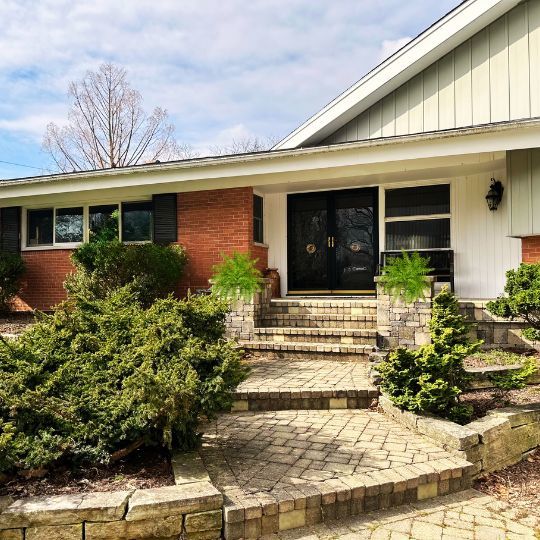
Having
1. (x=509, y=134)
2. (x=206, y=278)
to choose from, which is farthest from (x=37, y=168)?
(x=509, y=134)

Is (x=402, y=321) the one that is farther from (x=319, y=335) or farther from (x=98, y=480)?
(x=98, y=480)

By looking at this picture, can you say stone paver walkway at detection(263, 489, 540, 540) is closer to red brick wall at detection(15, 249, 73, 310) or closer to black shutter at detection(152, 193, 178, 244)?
black shutter at detection(152, 193, 178, 244)

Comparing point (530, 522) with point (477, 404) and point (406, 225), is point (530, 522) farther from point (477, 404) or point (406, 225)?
point (406, 225)

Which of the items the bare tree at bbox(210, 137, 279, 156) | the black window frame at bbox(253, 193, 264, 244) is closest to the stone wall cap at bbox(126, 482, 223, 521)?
the black window frame at bbox(253, 193, 264, 244)

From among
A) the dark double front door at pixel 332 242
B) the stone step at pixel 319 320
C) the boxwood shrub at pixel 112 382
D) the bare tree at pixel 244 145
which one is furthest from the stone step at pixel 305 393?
the bare tree at pixel 244 145

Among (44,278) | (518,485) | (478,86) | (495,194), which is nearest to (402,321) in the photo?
(518,485)

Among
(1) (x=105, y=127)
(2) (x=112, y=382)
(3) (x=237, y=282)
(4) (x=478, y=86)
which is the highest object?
(1) (x=105, y=127)

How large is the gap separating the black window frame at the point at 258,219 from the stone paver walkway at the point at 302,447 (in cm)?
494

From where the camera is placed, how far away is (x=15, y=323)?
8664 millimetres

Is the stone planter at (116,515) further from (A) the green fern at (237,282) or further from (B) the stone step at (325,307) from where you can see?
(B) the stone step at (325,307)

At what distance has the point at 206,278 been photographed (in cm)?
860

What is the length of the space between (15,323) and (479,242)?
8735 millimetres

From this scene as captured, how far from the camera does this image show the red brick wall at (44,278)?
980 cm

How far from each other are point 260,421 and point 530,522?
2209 millimetres
